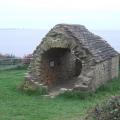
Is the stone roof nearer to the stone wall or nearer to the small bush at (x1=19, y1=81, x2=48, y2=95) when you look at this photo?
the stone wall

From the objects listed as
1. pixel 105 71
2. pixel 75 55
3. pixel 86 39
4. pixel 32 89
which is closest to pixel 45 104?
pixel 32 89

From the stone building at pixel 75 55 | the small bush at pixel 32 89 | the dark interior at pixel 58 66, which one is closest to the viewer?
the small bush at pixel 32 89

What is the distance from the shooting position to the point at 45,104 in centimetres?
1534

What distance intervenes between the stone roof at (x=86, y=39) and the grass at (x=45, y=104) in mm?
1247

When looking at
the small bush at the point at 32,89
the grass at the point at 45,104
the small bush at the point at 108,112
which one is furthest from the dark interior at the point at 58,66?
the small bush at the point at 108,112

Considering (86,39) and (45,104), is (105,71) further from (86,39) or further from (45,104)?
(45,104)

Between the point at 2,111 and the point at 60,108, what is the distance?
1.83m

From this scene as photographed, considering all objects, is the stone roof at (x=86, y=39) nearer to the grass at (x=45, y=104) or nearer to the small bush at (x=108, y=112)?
the grass at (x=45, y=104)

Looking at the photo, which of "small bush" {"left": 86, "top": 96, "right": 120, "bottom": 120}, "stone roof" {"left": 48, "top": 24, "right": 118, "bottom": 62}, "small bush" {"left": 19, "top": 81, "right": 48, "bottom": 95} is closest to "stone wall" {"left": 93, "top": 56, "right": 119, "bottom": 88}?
"stone roof" {"left": 48, "top": 24, "right": 118, "bottom": 62}

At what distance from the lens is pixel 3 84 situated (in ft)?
64.0

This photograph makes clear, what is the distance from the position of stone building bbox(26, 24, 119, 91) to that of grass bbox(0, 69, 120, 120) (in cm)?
58

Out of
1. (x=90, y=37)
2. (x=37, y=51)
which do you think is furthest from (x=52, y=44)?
(x=90, y=37)

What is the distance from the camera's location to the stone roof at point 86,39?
18016 mm

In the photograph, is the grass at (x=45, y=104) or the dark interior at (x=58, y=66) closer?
the grass at (x=45, y=104)
